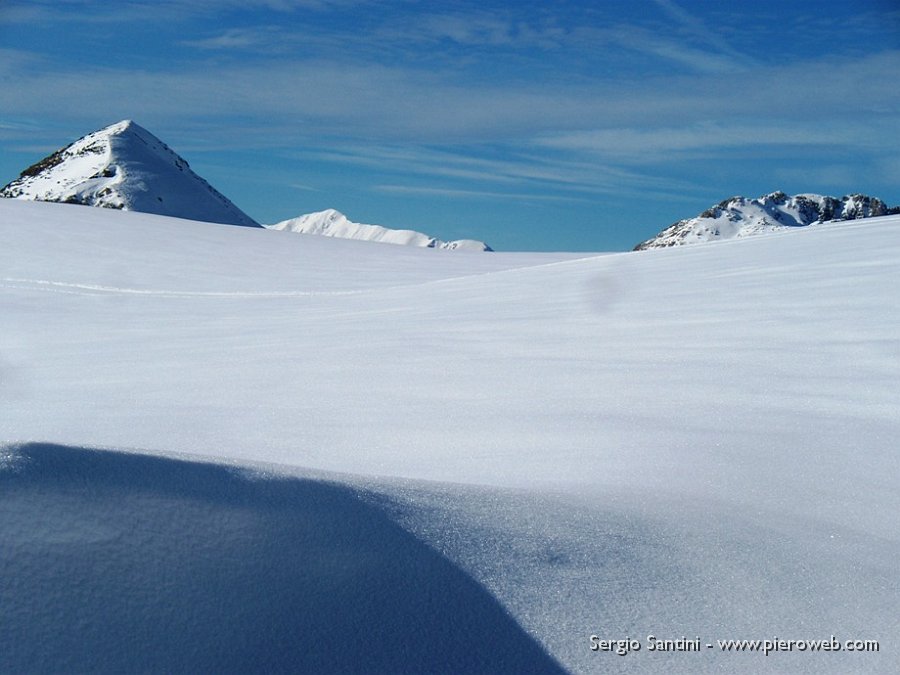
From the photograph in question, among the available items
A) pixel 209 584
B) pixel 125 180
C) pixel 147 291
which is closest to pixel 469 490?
pixel 209 584

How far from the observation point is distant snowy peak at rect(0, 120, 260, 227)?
84312mm

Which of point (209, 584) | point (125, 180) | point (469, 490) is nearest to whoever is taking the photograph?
point (209, 584)

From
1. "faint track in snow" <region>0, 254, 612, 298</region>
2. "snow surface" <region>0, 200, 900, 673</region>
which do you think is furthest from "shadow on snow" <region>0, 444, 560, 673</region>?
"faint track in snow" <region>0, 254, 612, 298</region>

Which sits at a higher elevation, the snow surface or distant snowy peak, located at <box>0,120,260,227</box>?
distant snowy peak, located at <box>0,120,260,227</box>

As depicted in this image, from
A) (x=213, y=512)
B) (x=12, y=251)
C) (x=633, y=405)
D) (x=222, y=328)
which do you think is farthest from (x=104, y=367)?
(x=12, y=251)

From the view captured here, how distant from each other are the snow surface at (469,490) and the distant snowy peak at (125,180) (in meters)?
75.0

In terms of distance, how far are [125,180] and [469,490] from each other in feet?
313

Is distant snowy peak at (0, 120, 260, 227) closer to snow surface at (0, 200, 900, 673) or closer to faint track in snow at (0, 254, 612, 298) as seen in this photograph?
faint track in snow at (0, 254, 612, 298)

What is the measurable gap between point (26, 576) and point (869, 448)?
2.16m

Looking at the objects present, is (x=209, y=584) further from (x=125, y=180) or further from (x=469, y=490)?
(x=125, y=180)

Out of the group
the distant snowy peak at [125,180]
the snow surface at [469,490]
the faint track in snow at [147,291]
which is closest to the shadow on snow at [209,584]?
the snow surface at [469,490]

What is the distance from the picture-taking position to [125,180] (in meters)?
89.9

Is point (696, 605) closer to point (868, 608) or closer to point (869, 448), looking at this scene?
point (868, 608)

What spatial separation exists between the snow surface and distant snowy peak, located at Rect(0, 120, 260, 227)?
7502 centimetres
